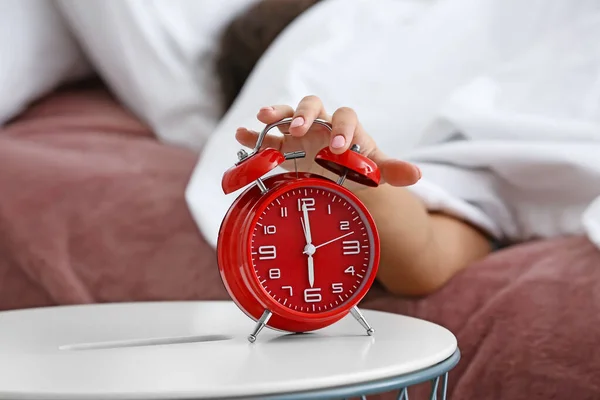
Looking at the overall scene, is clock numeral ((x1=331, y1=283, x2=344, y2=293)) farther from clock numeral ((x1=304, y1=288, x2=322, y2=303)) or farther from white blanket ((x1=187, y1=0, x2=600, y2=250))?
white blanket ((x1=187, y1=0, x2=600, y2=250))

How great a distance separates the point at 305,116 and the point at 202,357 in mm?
207

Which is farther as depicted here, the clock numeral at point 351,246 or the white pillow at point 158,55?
the white pillow at point 158,55

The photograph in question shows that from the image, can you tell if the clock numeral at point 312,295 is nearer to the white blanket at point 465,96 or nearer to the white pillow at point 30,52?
the white blanket at point 465,96

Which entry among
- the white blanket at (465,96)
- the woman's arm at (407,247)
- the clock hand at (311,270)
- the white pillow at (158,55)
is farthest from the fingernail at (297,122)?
the white pillow at (158,55)

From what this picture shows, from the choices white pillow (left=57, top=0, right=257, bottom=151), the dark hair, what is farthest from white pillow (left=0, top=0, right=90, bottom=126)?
the dark hair

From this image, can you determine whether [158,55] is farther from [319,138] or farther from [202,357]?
[202,357]

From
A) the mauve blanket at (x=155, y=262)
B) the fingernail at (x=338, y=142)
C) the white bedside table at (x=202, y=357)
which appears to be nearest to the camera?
the white bedside table at (x=202, y=357)

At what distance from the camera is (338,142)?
63 centimetres

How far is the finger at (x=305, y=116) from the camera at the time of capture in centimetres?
64

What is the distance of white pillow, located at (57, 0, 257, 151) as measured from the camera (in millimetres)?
1291

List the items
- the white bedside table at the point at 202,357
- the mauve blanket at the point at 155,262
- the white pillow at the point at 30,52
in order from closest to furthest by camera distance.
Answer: the white bedside table at the point at 202,357 < the mauve blanket at the point at 155,262 < the white pillow at the point at 30,52

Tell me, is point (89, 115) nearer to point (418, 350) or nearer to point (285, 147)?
point (285, 147)

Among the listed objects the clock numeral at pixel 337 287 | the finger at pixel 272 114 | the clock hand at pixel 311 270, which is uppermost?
the finger at pixel 272 114

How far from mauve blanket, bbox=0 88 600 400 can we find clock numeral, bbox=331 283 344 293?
23 centimetres
